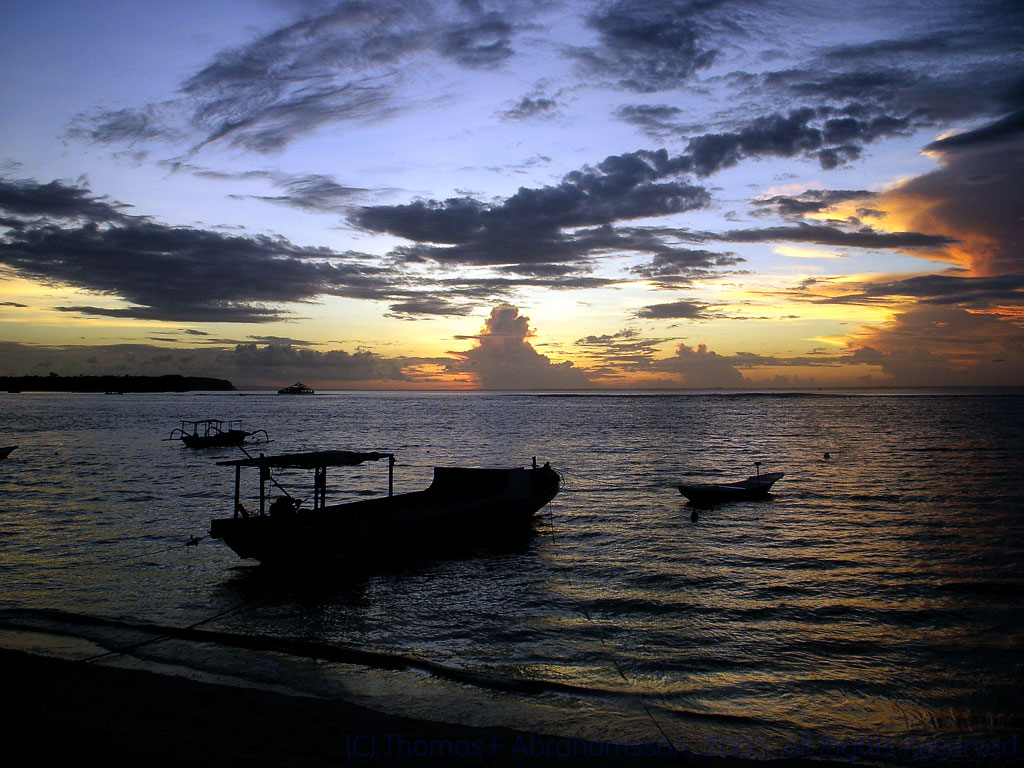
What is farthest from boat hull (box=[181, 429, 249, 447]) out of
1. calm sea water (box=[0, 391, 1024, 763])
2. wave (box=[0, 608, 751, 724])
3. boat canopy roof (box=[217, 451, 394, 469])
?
wave (box=[0, 608, 751, 724])

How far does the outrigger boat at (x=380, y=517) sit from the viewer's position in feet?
56.3

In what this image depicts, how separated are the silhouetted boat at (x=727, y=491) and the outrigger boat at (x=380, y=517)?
638 centimetres

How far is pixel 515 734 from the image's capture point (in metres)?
8.34

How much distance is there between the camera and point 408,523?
1962 centimetres

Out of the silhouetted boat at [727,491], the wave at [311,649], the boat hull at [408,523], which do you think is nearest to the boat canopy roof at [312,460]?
the boat hull at [408,523]

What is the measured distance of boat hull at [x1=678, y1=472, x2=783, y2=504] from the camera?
1098 inches

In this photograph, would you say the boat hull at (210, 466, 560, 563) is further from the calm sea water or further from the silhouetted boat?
the silhouetted boat

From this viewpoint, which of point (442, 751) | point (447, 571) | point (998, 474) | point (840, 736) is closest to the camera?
point (442, 751)

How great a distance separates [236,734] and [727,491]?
2486 cm

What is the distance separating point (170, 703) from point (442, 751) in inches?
161

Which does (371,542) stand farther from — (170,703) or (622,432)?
(622,432)

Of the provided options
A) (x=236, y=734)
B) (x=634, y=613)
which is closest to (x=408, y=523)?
(x=634, y=613)

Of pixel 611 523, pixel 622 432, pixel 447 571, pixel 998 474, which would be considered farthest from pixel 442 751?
pixel 622 432

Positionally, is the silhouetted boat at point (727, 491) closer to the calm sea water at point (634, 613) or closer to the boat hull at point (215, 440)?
the calm sea water at point (634, 613)
